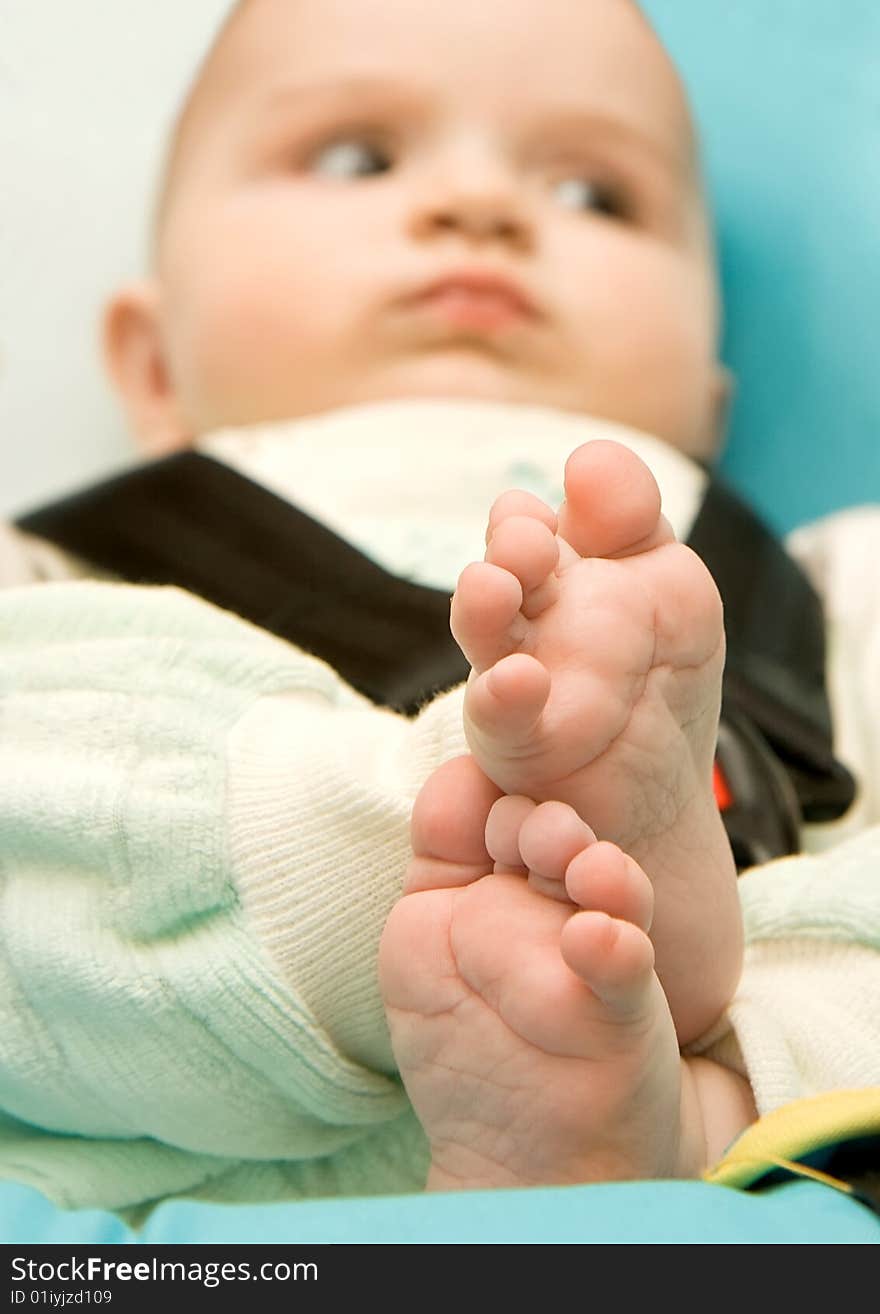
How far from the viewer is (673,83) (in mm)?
1102

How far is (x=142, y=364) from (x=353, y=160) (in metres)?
0.26

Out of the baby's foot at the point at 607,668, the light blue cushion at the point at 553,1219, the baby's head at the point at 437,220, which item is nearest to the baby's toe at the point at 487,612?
the baby's foot at the point at 607,668

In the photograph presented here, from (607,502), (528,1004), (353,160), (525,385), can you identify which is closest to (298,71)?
(353,160)

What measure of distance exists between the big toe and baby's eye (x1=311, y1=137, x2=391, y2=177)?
625 millimetres

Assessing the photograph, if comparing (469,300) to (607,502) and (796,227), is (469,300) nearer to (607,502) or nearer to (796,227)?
(796,227)

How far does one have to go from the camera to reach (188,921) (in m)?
0.55

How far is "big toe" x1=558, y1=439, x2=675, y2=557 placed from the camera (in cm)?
46

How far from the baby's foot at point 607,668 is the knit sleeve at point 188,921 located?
85 mm

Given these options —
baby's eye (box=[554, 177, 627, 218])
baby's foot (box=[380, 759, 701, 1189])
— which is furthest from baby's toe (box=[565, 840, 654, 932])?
baby's eye (box=[554, 177, 627, 218])

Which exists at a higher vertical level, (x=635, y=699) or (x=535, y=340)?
(x=635, y=699)

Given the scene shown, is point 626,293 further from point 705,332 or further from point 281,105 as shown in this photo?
point 281,105

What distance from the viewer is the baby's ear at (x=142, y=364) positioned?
3.78 ft
